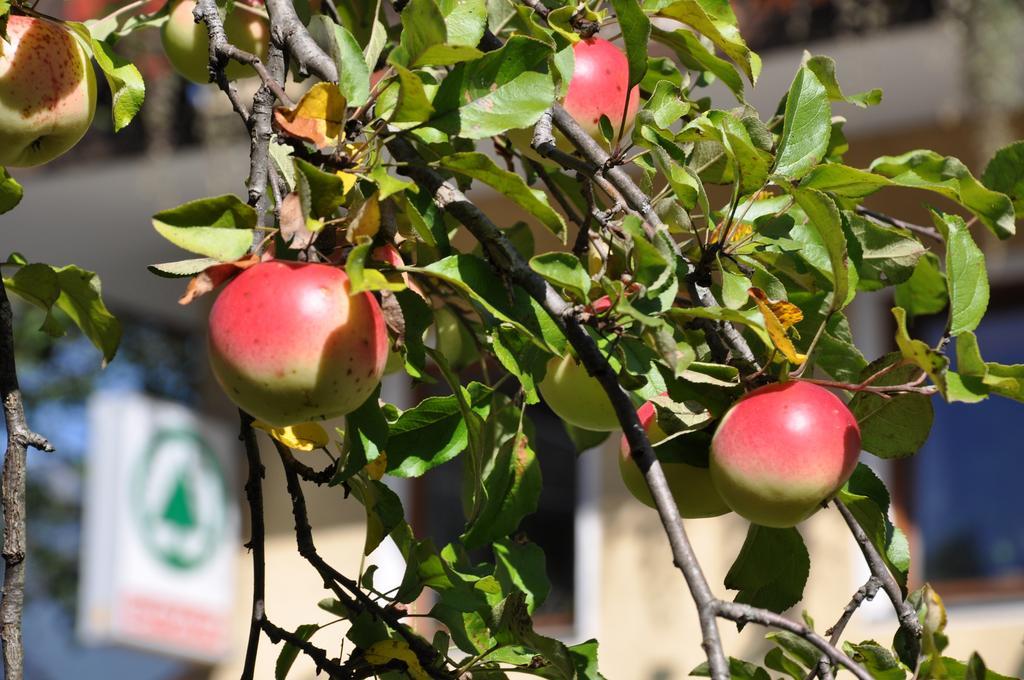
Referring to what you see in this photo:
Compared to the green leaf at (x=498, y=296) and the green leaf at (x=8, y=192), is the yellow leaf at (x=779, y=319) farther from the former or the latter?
the green leaf at (x=8, y=192)

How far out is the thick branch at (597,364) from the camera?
646 mm

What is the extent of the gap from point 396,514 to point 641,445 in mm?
310

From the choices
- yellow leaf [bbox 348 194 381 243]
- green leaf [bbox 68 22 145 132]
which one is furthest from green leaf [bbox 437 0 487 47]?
green leaf [bbox 68 22 145 132]

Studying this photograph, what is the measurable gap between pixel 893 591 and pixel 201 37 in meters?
0.75

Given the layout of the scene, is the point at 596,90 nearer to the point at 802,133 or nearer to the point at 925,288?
the point at 802,133

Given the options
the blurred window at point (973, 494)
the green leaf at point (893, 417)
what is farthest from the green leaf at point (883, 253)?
the blurred window at point (973, 494)

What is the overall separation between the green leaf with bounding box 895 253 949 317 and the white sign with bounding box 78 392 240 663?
2.48 metres

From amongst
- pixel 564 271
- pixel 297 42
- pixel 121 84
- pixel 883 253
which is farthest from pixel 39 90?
pixel 883 253

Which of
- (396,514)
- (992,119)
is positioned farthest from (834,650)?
(992,119)

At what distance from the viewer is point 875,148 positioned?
3.13 meters

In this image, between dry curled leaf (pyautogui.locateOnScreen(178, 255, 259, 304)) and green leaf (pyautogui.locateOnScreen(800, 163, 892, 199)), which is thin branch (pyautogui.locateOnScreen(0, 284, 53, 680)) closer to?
dry curled leaf (pyautogui.locateOnScreen(178, 255, 259, 304))

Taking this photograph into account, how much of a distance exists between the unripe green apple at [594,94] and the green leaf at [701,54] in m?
0.04

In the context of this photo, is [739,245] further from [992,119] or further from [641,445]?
[992,119]

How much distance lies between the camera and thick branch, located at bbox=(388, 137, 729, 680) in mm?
646
